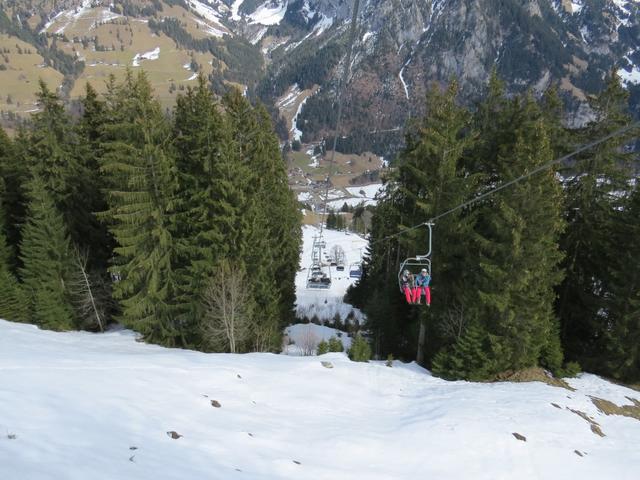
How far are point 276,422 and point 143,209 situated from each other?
43.5 ft

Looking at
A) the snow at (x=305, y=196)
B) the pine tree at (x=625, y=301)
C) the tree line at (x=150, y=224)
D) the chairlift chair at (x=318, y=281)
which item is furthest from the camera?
the snow at (x=305, y=196)

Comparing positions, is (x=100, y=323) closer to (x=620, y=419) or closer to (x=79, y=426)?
(x=79, y=426)

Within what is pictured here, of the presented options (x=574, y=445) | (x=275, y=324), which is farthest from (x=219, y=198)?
(x=574, y=445)

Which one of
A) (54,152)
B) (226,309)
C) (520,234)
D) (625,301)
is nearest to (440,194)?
(520,234)

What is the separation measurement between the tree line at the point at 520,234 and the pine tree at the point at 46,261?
67.7 feet

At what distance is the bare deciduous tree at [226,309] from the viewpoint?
20.2 metres

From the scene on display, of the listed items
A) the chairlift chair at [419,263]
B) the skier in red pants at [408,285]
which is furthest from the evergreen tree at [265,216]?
the skier in red pants at [408,285]

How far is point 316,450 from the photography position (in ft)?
36.7

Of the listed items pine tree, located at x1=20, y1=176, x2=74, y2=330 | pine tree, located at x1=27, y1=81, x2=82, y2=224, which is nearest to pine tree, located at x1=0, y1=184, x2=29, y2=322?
pine tree, located at x1=20, y1=176, x2=74, y2=330

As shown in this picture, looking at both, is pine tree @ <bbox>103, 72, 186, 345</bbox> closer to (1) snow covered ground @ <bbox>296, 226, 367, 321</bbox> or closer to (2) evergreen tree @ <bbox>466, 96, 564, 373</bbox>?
(2) evergreen tree @ <bbox>466, 96, 564, 373</bbox>

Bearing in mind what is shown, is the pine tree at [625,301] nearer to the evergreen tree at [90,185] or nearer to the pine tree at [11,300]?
the evergreen tree at [90,185]

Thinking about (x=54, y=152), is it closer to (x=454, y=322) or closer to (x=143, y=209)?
(x=143, y=209)

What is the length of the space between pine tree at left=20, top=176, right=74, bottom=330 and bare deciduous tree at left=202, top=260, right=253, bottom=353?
1099 centimetres

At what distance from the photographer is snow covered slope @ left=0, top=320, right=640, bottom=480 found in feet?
26.8
